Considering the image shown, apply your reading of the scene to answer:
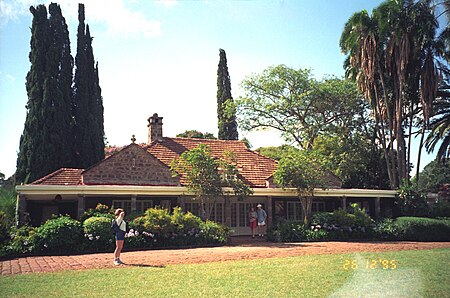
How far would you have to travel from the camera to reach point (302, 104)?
30.5m

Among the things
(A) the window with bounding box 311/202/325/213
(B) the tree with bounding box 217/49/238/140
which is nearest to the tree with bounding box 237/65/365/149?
(B) the tree with bounding box 217/49/238/140

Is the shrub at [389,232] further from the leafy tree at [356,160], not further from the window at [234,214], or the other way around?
the leafy tree at [356,160]

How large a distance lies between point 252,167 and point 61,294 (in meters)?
16.3

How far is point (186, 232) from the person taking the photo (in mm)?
A: 15586

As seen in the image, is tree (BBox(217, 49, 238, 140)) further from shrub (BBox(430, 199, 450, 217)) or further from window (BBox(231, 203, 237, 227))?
shrub (BBox(430, 199, 450, 217))

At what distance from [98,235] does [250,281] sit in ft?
24.5

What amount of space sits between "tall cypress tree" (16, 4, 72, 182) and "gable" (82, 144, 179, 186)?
698 cm

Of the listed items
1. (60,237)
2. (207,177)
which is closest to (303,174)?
(207,177)

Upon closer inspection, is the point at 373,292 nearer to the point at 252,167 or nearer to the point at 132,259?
the point at 132,259

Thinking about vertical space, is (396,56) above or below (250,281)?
above

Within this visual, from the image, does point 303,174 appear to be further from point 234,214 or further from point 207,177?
point 234,214

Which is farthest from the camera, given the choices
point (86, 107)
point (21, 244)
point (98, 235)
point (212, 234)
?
point (86, 107)

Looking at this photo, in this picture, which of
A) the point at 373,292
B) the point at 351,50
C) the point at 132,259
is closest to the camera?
the point at 373,292

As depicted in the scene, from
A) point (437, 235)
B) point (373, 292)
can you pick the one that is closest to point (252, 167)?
point (437, 235)
